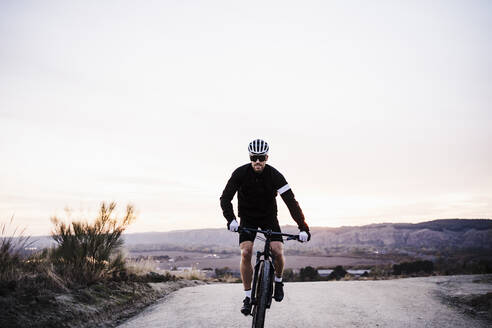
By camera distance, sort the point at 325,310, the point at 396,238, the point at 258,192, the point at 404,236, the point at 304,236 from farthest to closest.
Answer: the point at 396,238 < the point at 404,236 < the point at 325,310 < the point at 258,192 < the point at 304,236

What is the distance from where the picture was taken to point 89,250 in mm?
9266

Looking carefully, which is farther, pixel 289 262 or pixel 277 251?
pixel 289 262

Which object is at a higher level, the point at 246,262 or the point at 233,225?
the point at 233,225

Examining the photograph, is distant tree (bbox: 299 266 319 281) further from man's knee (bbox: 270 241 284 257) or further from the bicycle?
the bicycle

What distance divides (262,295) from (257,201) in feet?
4.71

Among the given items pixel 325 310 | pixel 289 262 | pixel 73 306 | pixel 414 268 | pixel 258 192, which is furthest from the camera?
pixel 289 262

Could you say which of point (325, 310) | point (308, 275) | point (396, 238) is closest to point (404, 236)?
point (396, 238)

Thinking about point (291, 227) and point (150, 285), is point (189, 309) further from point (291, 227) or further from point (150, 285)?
point (291, 227)

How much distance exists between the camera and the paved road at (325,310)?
20.2ft

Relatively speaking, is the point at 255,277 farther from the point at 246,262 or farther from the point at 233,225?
the point at 233,225

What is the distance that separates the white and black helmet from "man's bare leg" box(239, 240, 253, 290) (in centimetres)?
134

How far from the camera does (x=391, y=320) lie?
6320 mm

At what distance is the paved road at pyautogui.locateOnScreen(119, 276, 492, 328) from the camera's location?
6168 mm

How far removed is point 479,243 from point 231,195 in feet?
292
